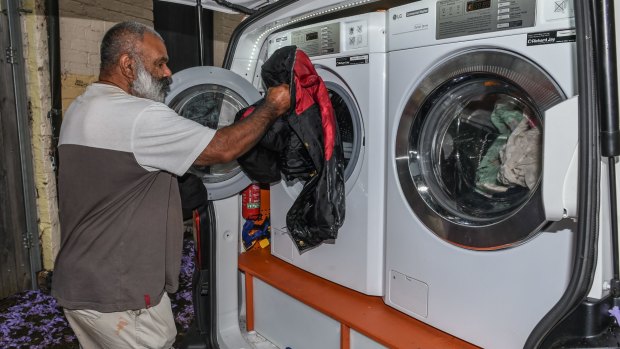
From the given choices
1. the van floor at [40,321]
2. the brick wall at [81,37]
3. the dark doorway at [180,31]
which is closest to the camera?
the van floor at [40,321]

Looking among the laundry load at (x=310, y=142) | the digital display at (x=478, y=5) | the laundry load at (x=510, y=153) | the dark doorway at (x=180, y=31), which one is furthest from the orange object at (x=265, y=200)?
the dark doorway at (x=180, y=31)

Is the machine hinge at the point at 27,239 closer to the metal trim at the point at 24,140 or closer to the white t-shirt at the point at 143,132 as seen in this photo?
the metal trim at the point at 24,140

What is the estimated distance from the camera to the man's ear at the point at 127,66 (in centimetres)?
179

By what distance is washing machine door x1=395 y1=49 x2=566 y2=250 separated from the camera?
1.45 metres

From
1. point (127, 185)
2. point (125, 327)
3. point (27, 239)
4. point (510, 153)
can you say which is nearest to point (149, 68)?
point (127, 185)

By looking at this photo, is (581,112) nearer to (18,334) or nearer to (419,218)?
(419,218)

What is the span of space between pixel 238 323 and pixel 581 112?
2.16m

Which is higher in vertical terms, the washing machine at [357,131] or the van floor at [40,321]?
the washing machine at [357,131]

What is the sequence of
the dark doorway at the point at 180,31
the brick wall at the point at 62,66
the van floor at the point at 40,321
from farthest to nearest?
the dark doorway at the point at 180,31 → the brick wall at the point at 62,66 → the van floor at the point at 40,321

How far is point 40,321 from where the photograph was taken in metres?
3.13

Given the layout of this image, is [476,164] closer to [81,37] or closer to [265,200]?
[265,200]

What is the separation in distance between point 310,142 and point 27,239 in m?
2.69

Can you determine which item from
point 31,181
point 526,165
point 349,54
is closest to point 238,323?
point 349,54

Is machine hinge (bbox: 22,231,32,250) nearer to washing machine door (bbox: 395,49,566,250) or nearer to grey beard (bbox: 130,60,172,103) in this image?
grey beard (bbox: 130,60,172,103)
